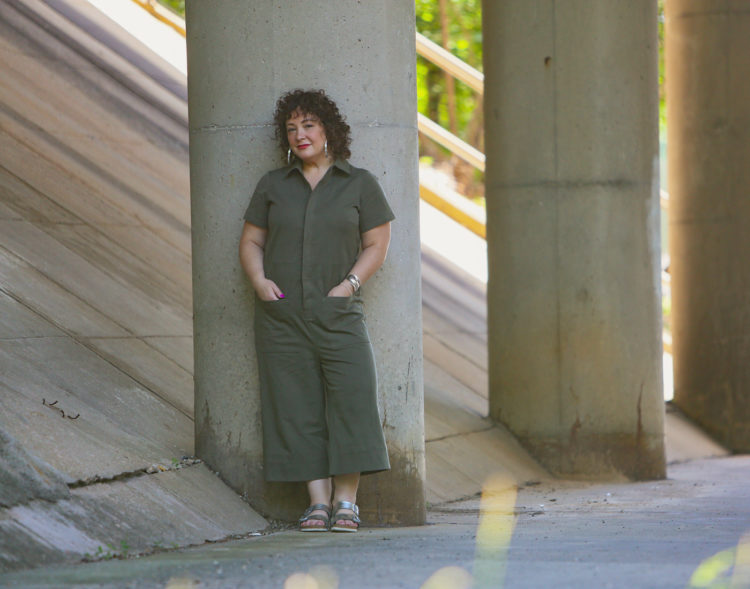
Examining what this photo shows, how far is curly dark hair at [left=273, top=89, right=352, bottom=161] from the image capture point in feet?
23.5

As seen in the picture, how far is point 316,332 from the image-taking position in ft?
23.3

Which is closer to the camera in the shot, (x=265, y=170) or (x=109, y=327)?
(x=265, y=170)

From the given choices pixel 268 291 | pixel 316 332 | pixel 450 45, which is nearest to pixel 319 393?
pixel 316 332

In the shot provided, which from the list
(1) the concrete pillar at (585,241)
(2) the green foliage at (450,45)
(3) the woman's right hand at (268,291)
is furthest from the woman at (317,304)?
(2) the green foliage at (450,45)

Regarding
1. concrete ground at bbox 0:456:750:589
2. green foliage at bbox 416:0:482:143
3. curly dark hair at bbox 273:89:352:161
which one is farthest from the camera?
green foliage at bbox 416:0:482:143

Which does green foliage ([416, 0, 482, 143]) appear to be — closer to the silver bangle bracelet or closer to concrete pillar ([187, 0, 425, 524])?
concrete pillar ([187, 0, 425, 524])

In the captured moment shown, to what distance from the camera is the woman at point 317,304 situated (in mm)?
7094

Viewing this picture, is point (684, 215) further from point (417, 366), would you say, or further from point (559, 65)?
point (417, 366)

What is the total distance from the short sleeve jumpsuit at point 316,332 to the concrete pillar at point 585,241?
3906mm

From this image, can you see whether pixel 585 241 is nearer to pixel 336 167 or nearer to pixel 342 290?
pixel 336 167

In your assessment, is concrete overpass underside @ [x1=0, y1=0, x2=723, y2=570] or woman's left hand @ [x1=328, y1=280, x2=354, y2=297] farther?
woman's left hand @ [x1=328, y1=280, x2=354, y2=297]

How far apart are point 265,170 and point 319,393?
1128 mm

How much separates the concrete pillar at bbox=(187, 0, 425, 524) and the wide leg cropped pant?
23 centimetres

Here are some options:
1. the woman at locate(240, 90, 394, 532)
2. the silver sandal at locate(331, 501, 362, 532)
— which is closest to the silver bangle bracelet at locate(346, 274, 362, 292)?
the woman at locate(240, 90, 394, 532)
